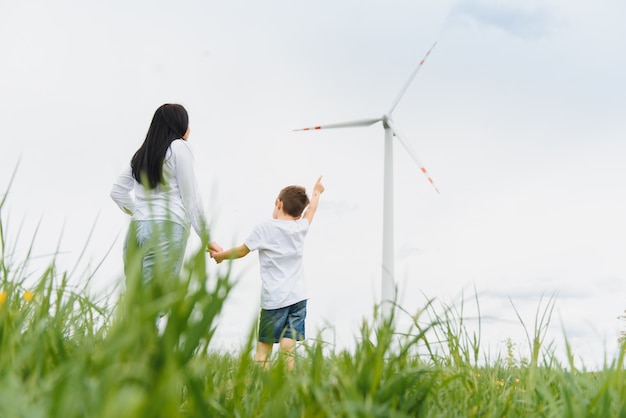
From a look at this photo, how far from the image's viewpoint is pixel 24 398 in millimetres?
1286

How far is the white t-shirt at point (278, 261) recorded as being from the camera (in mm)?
6473

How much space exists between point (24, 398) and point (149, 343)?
258mm

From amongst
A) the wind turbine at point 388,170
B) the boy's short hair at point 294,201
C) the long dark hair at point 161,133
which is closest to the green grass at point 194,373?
the long dark hair at point 161,133

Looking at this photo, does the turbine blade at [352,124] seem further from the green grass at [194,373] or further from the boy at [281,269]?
the green grass at [194,373]

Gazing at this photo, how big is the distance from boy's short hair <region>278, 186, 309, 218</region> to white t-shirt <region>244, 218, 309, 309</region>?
28 cm

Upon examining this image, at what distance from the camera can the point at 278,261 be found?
6.54 metres

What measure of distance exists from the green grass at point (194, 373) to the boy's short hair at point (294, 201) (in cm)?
420

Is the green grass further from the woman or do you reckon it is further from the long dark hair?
the long dark hair

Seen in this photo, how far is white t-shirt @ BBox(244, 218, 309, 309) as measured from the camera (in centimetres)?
647

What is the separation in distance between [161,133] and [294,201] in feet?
5.05

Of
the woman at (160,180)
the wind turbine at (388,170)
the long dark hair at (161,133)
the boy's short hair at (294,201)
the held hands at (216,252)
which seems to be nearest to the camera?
the woman at (160,180)

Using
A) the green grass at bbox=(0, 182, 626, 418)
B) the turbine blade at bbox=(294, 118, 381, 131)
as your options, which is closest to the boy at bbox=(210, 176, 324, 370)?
the green grass at bbox=(0, 182, 626, 418)

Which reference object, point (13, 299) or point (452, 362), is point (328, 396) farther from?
point (13, 299)

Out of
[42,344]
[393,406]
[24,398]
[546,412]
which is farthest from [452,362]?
[24,398]
